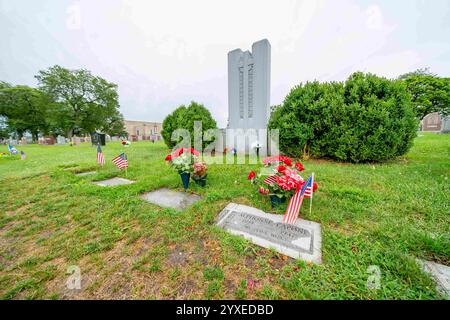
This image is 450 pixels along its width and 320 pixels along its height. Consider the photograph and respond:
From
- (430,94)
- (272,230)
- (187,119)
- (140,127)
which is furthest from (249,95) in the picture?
(140,127)

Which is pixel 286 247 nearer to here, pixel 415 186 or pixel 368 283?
pixel 368 283

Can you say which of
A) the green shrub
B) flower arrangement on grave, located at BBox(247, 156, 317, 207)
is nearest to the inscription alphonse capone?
flower arrangement on grave, located at BBox(247, 156, 317, 207)

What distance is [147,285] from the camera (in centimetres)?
135

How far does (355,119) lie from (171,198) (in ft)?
19.2

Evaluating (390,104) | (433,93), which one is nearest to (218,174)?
(390,104)

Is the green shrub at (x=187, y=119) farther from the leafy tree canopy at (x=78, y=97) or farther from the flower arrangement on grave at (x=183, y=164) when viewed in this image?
the leafy tree canopy at (x=78, y=97)

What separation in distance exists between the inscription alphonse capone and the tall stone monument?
682 cm

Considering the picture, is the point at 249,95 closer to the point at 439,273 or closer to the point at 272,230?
the point at 272,230

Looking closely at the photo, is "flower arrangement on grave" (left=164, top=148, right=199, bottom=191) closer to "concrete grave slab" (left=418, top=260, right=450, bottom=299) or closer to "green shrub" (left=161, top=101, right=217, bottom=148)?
"concrete grave slab" (left=418, top=260, right=450, bottom=299)

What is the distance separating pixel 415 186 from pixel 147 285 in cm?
459

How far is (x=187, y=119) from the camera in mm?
9398

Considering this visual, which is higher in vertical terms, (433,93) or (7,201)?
(433,93)

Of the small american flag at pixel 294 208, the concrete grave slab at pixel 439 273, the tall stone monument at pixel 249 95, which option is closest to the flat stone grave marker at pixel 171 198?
the small american flag at pixel 294 208

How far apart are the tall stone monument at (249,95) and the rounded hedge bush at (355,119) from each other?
289cm
